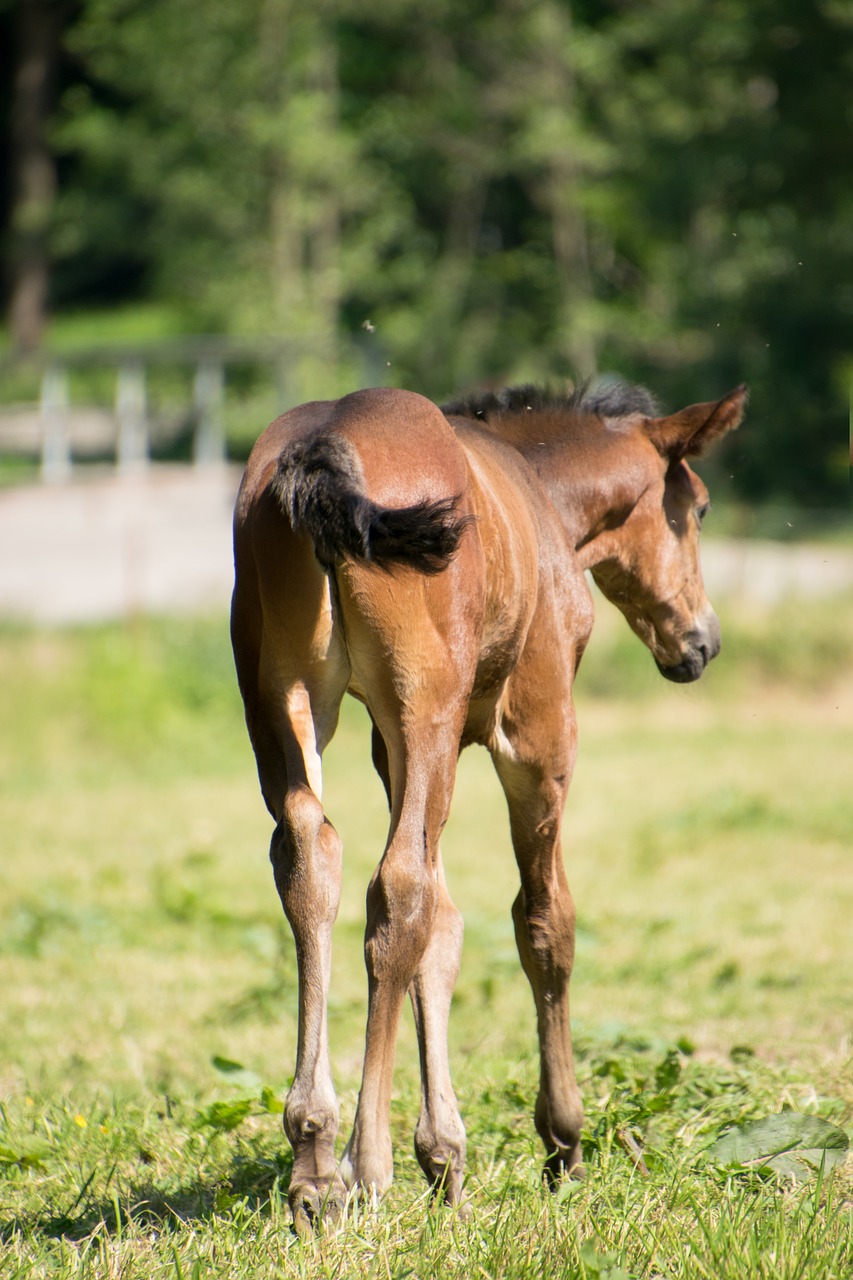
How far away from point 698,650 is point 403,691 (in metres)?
1.57

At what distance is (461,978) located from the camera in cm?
665

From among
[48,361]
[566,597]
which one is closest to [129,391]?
[48,361]

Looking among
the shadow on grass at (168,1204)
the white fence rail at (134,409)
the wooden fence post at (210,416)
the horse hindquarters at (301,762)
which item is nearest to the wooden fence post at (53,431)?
Result: the white fence rail at (134,409)

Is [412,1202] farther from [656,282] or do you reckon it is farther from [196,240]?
[656,282]

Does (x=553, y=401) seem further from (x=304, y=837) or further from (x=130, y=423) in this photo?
(x=130, y=423)

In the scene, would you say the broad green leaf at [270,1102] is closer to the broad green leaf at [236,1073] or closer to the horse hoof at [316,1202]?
the broad green leaf at [236,1073]

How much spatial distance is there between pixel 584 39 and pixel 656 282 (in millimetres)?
5145

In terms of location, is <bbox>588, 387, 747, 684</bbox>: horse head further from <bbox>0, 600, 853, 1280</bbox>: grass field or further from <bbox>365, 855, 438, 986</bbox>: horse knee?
<bbox>365, 855, 438, 986</bbox>: horse knee

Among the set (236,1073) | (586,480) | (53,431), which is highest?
(586,480)

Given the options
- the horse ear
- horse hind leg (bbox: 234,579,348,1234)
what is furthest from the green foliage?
horse hind leg (bbox: 234,579,348,1234)

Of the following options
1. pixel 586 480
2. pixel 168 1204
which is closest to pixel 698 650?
pixel 586 480

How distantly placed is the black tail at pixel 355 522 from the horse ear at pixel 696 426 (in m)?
1.27

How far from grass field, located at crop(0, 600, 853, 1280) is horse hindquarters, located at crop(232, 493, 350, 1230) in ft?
0.66

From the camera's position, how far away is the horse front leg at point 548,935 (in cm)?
342
